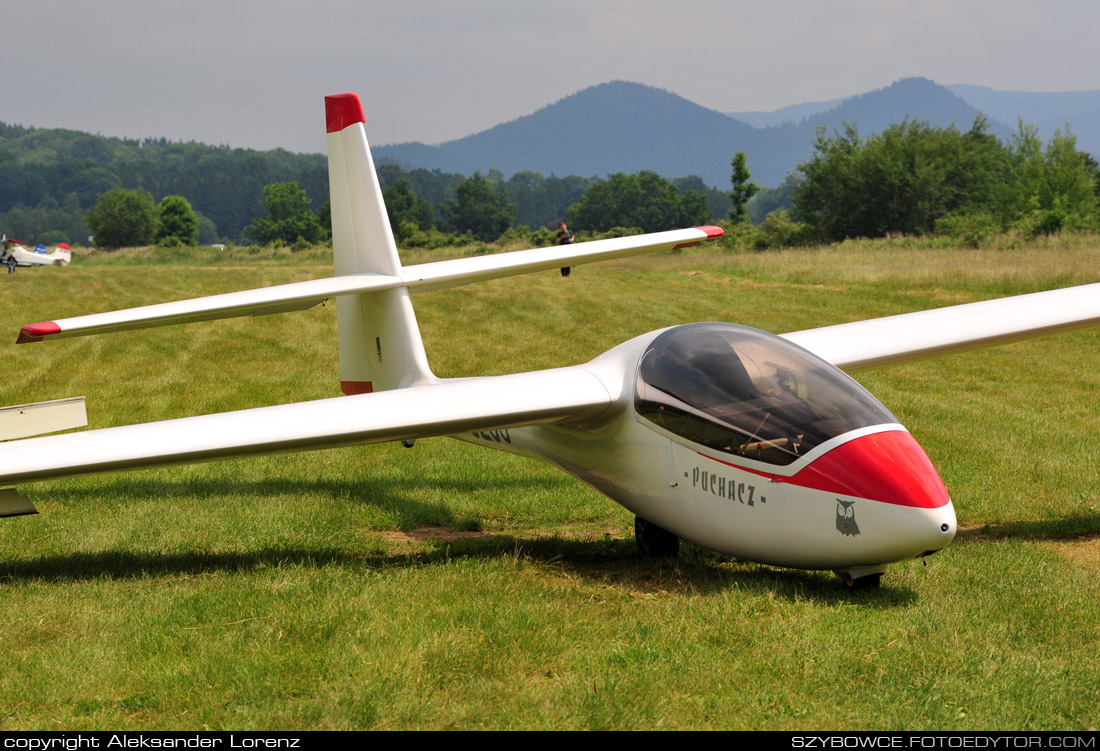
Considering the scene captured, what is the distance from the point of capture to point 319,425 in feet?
21.4

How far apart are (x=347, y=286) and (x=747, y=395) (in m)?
4.68

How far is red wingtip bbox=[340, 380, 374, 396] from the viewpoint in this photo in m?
10.4

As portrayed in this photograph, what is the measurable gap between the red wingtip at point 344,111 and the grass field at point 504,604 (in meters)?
3.92

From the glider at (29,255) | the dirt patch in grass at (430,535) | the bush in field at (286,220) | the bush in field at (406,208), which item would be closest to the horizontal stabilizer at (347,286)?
the dirt patch in grass at (430,535)

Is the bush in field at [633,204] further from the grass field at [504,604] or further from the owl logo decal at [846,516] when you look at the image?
the owl logo decal at [846,516]

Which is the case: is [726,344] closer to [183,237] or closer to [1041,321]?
[1041,321]

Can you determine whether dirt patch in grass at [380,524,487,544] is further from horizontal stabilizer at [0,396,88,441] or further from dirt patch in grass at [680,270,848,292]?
dirt patch in grass at [680,270,848,292]

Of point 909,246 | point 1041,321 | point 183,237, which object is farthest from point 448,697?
point 183,237

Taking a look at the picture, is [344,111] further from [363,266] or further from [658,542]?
[658,542]

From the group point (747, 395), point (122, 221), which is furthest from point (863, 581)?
point (122, 221)

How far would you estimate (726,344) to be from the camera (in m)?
6.36

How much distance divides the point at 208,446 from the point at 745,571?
12.7ft

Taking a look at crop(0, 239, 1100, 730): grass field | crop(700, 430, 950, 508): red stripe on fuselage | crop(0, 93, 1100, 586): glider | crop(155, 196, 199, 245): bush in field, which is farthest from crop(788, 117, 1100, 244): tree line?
crop(155, 196, 199, 245): bush in field

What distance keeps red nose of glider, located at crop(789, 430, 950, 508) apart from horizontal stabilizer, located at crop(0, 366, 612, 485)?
5.75ft
